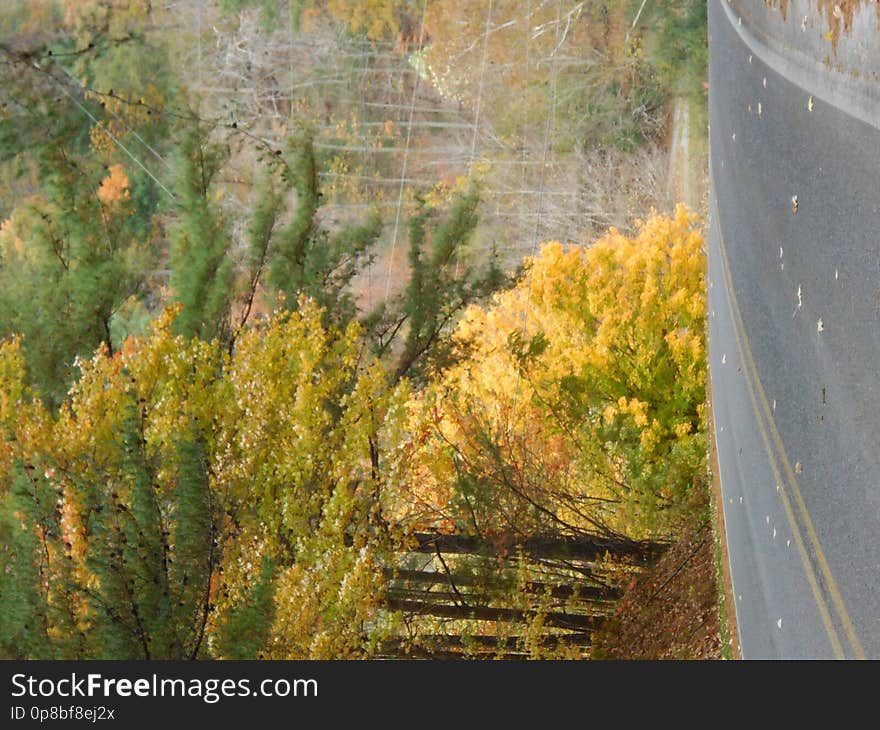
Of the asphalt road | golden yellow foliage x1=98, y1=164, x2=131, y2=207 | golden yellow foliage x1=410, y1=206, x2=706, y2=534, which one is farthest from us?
golden yellow foliage x1=98, y1=164, x2=131, y2=207

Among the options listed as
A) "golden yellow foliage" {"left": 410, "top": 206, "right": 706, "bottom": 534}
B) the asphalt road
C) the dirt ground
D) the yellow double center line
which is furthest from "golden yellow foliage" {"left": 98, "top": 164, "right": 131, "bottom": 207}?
the yellow double center line

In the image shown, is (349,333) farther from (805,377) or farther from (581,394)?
(805,377)

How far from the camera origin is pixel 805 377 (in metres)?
3.59

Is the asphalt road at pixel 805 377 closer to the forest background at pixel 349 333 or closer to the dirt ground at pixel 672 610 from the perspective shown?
the forest background at pixel 349 333

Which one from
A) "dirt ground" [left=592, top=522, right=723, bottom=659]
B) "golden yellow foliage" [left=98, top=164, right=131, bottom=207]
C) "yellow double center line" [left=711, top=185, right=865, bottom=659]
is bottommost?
"dirt ground" [left=592, top=522, right=723, bottom=659]

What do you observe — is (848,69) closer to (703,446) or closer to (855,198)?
(855,198)

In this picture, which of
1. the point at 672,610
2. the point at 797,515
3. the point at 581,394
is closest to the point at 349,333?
the point at 581,394

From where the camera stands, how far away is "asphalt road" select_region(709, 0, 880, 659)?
2822mm

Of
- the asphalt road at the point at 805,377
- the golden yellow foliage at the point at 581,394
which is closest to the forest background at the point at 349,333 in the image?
the golden yellow foliage at the point at 581,394

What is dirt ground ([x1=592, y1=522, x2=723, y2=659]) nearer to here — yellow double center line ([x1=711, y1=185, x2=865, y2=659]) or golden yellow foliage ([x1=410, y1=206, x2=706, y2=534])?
golden yellow foliage ([x1=410, y1=206, x2=706, y2=534])

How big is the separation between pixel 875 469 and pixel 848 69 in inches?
39.3

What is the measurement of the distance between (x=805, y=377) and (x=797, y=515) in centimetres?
40

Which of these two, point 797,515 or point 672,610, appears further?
point 672,610

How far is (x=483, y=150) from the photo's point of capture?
1648 centimetres
